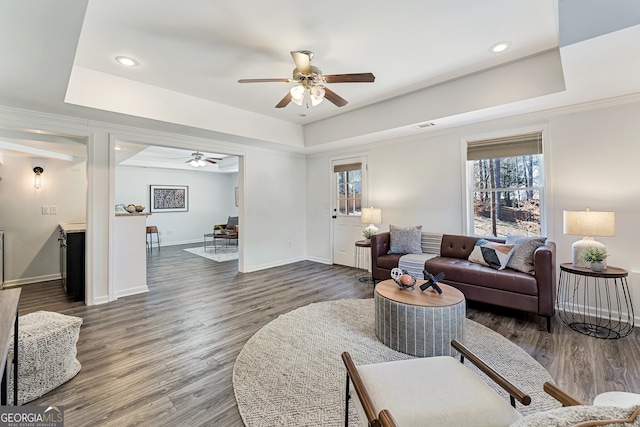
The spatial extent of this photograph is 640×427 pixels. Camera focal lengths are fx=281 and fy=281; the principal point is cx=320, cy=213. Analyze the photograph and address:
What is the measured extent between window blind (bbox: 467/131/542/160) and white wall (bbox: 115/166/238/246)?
303 inches

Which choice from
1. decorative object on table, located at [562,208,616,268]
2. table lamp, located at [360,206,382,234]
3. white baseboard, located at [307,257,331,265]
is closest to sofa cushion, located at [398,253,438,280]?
table lamp, located at [360,206,382,234]

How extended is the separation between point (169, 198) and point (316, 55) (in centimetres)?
731

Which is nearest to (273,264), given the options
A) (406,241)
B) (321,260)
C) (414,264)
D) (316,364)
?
(321,260)

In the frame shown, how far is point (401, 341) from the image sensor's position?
2357 millimetres

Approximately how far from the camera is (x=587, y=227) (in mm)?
2758

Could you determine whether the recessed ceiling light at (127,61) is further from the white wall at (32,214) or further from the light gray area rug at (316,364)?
the white wall at (32,214)


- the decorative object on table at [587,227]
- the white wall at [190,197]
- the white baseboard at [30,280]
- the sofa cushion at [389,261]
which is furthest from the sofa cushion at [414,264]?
the white wall at [190,197]

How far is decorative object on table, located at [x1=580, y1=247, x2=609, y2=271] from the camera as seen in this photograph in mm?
2674

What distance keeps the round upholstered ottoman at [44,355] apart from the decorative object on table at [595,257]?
4.49 m

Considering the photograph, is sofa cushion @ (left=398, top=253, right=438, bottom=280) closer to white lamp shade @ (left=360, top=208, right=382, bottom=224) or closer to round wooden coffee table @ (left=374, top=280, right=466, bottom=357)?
white lamp shade @ (left=360, top=208, right=382, bottom=224)

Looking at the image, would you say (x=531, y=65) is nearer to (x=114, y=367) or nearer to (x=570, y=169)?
(x=570, y=169)

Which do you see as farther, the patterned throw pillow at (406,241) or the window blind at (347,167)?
the window blind at (347,167)

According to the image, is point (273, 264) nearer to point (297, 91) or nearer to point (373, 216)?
point (373, 216)

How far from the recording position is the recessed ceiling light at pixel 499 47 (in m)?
2.67
